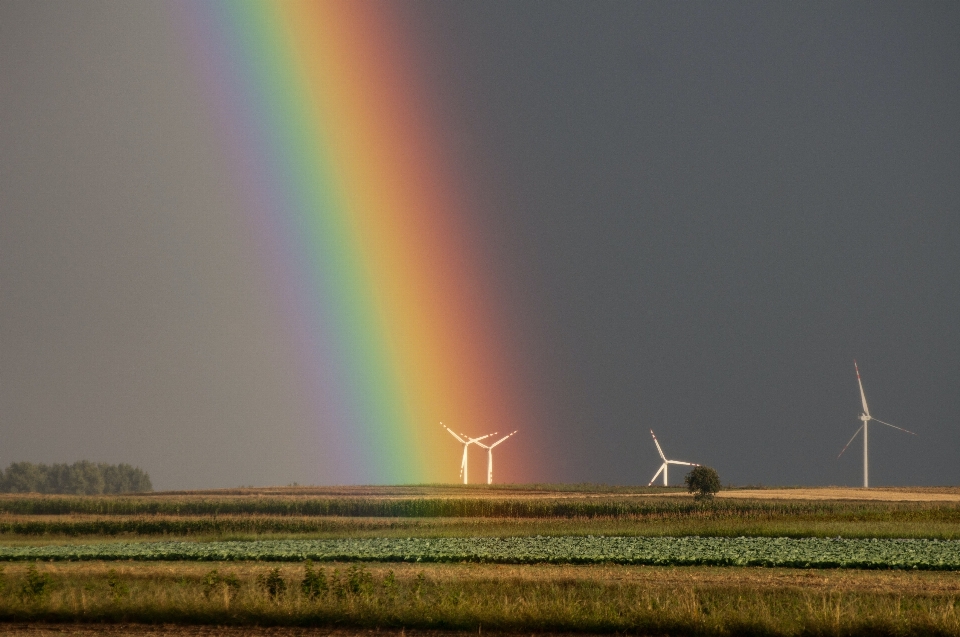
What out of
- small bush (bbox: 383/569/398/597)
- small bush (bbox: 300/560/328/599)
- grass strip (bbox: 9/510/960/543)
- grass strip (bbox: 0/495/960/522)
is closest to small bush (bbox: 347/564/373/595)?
small bush (bbox: 383/569/398/597)

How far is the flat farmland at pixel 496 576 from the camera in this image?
85.6 feet

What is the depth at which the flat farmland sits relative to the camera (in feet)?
85.6

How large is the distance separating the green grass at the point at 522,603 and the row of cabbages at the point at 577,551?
681 cm

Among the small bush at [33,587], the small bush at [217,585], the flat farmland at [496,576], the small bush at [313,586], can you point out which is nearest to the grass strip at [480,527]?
the flat farmland at [496,576]

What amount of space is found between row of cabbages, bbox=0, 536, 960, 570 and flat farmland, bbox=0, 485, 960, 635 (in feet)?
0.41

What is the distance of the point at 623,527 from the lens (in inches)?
2483

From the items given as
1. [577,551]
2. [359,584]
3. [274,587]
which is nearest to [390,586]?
[359,584]

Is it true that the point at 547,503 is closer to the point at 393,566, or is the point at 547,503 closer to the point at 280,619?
the point at 393,566

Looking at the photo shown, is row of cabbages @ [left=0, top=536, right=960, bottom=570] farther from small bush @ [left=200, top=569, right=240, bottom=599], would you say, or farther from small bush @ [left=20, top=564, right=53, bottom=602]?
small bush @ [left=20, top=564, right=53, bottom=602]

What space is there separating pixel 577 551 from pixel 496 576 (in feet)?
39.1

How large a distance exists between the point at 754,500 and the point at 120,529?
48933 mm

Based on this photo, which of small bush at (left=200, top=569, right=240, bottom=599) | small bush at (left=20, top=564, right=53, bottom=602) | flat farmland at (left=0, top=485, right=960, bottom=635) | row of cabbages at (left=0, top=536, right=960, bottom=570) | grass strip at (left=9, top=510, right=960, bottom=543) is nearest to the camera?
flat farmland at (left=0, top=485, right=960, bottom=635)

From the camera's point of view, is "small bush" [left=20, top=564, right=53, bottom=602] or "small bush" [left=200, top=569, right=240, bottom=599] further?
"small bush" [left=200, top=569, right=240, bottom=599]

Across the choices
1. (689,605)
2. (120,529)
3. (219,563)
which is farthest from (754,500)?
A: (689,605)
